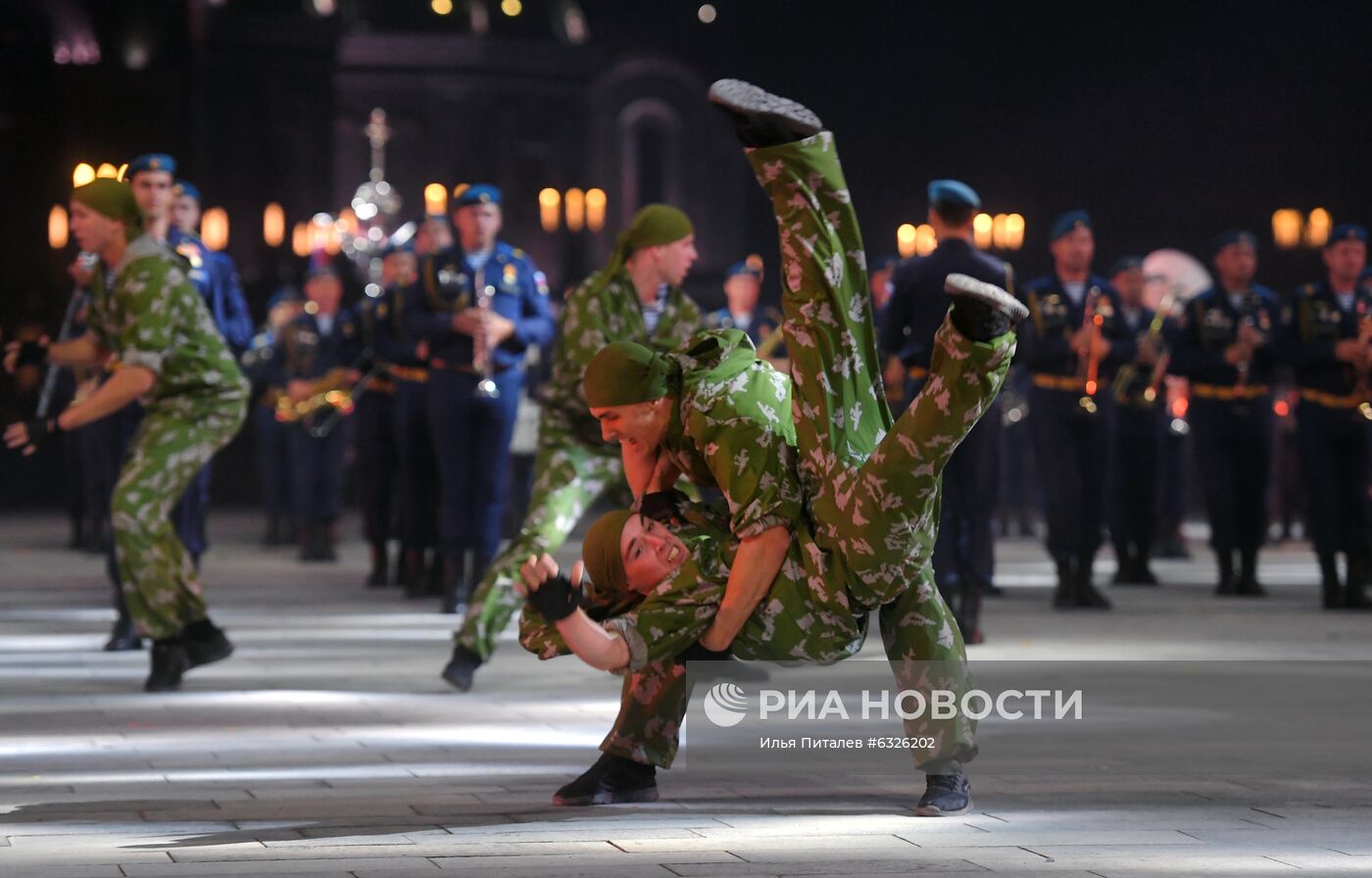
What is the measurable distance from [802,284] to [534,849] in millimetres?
1465

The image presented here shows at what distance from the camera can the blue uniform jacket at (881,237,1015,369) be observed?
919 centimetres

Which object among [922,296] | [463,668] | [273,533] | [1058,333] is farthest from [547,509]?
[273,533]

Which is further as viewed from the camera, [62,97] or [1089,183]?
[62,97]

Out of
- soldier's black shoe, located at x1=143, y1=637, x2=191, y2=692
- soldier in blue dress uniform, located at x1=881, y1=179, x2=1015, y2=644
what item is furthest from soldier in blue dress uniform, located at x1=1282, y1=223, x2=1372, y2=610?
soldier's black shoe, located at x1=143, y1=637, x2=191, y2=692

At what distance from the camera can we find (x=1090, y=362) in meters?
11.8

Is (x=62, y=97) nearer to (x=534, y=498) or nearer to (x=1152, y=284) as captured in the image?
(x=1152, y=284)

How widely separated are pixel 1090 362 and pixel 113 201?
18.8 ft

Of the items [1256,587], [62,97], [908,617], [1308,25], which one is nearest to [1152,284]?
[1256,587]

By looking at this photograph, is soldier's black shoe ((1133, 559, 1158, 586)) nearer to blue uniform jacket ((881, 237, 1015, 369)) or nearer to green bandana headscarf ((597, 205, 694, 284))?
blue uniform jacket ((881, 237, 1015, 369))

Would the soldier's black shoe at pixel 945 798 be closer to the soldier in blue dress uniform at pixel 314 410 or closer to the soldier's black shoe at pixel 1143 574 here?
the soldier's black shoe at pixel 1143 574

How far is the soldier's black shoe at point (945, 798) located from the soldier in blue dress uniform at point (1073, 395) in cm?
641

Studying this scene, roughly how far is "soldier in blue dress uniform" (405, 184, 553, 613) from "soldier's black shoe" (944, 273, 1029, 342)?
5.82 metres

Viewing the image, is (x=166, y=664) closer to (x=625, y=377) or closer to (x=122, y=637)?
(x=122, y=637)

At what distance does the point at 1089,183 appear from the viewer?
32906 mm
